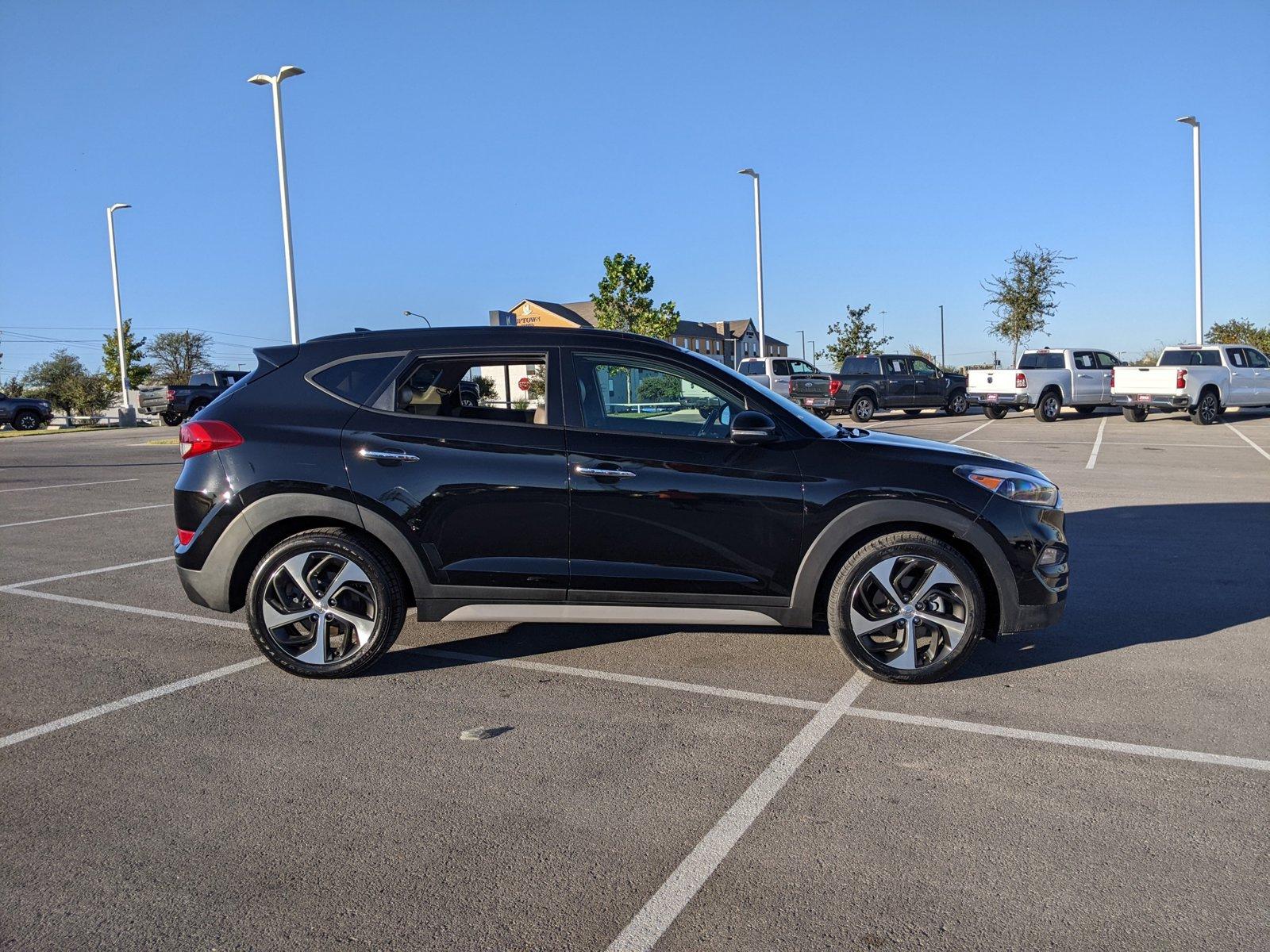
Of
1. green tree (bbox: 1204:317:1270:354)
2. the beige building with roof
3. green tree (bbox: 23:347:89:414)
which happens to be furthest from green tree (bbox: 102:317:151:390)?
green tree (bbox: 1204:317:1270:354)

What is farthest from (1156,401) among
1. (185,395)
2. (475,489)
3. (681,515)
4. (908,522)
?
(185,395)

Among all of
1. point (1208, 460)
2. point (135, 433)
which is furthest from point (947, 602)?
point (135, 433)

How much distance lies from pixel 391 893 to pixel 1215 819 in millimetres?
2716

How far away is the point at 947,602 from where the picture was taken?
4.77 m

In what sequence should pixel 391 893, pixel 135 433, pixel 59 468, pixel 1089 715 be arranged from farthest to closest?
pixel 135 433 → pixel 59 468 → pixel 1089 715 → pixel 391 893

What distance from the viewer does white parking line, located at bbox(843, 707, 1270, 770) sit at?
3838mm

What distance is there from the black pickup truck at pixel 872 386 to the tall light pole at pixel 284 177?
14.3 meters

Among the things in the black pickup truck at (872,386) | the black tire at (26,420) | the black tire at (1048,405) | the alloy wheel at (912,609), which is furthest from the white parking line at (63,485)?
the black tire at (26,420)

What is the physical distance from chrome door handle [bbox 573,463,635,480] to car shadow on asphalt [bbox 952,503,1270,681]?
1.92 metres

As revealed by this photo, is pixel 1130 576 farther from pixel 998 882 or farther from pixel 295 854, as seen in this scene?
pixel 295 854

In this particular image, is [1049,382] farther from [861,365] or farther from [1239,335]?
[1239,335]

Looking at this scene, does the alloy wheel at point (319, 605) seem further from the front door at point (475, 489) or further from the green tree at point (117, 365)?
the green tree at point (117, 365)

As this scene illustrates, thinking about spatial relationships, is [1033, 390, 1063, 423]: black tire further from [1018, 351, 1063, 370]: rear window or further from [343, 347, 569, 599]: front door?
[343, 347, 569, 599]: front door

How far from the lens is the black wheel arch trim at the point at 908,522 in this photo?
473 centimetres
